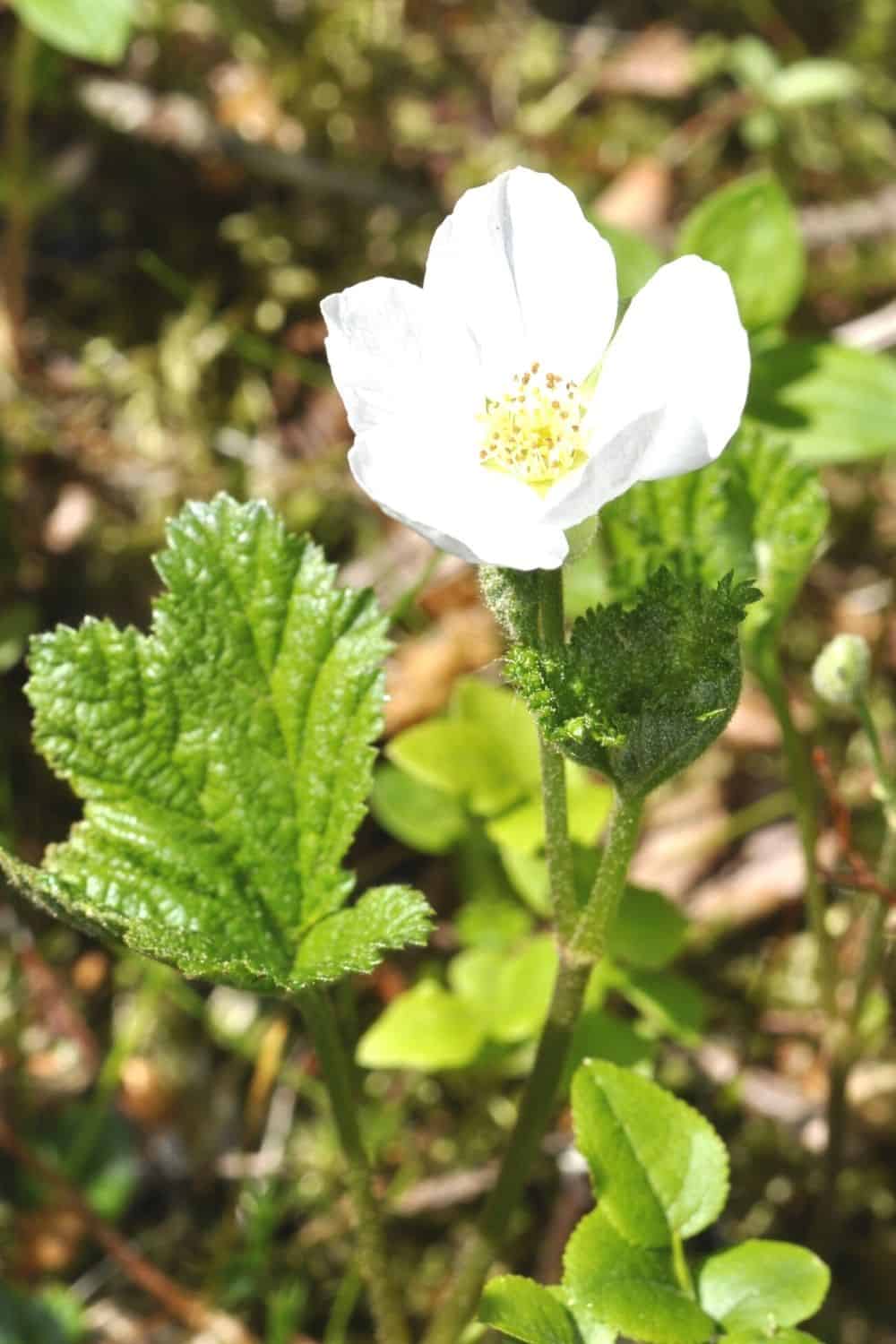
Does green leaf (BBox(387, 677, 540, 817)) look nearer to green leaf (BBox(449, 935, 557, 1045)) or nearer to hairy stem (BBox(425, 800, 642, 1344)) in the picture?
green leaf (BBox(449, 935, 557, 1045))

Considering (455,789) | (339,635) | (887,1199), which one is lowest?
(887,1199)

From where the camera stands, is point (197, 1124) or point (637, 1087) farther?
point (197, 1124)

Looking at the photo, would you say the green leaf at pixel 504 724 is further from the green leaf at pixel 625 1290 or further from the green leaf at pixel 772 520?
the green leaf at pixel 625 1290

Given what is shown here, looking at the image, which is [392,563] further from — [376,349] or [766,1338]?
[766,1338]

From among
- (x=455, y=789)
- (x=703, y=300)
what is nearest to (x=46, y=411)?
(x=455, y=789)

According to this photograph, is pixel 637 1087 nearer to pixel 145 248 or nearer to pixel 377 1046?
pixel 377 1046

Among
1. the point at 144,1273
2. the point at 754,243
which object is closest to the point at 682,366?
the point at 754,243
